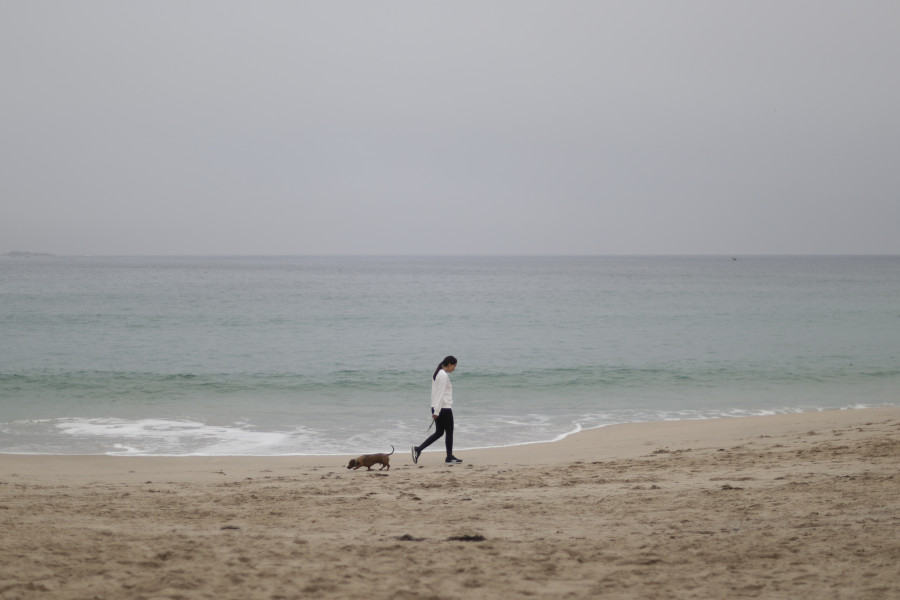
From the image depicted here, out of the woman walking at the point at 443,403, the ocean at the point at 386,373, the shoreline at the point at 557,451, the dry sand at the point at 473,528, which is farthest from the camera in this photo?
the ocean at the point at 386,373

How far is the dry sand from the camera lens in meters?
5.09

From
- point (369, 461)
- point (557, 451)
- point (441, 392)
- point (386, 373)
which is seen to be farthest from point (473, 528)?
point (386, 373)

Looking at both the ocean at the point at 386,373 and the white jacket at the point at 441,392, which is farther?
the ocean at the point at 386,373

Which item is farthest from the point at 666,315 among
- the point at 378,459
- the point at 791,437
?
the point at 378,459

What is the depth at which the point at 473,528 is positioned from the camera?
21.6 feet

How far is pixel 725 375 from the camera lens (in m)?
22.8

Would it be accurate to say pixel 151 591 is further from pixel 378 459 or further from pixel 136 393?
pixel 136 393

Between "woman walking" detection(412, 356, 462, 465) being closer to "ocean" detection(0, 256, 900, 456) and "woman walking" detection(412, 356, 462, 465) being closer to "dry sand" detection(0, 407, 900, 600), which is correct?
"dry sand" detection(0, 407, 900, 600)

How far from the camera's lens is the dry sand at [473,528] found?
5.09 metres

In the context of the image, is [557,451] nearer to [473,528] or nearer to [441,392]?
[441,392]

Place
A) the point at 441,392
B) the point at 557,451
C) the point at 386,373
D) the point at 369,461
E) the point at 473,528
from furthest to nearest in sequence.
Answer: the point at 386,373 → the point at 557,451 → the point at 441,392 → the point at 369,461 → the point at 473,528

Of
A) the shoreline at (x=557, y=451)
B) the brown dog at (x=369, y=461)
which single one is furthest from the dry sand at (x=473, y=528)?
the shoreline at (x=557, y=451)

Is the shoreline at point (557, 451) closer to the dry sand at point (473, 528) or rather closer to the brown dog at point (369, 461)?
the dry sand at point (473, 528)

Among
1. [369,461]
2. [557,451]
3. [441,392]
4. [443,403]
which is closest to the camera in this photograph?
[369,461]
